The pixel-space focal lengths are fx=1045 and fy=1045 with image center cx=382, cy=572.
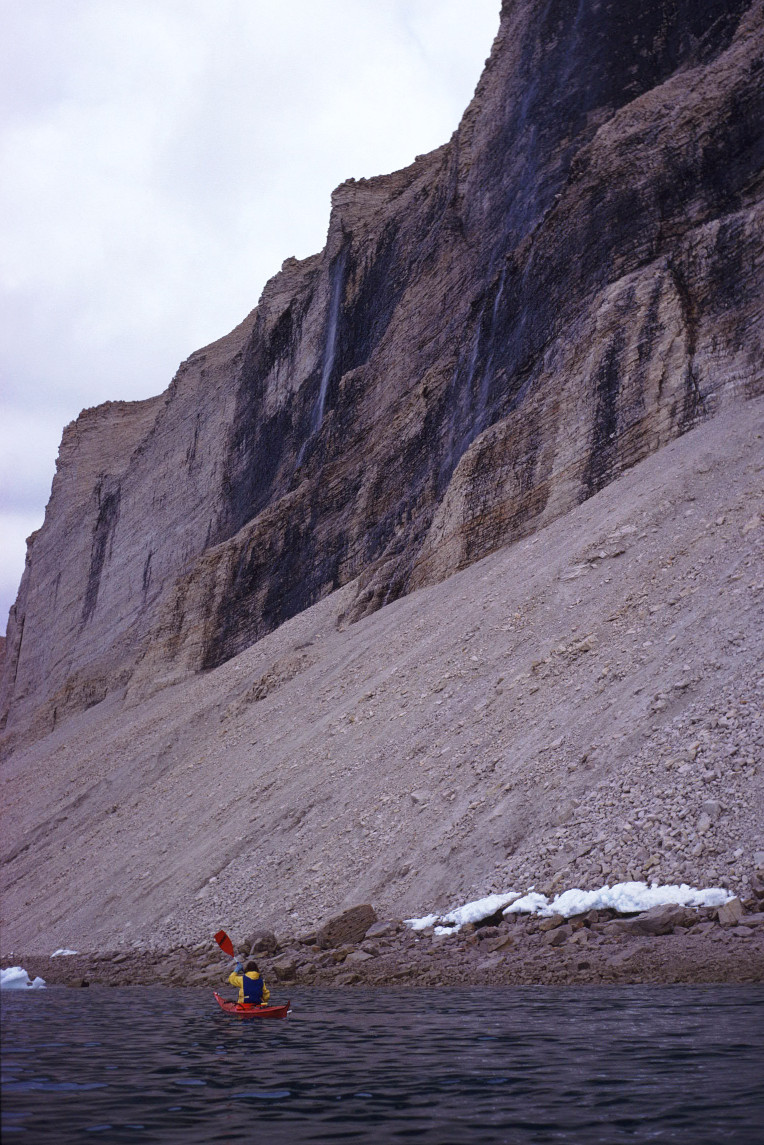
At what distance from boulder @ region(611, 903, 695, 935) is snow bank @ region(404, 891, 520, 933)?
2170 millimetres

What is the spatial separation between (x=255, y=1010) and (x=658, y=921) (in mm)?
4962

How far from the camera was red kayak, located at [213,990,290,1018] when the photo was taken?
12039mm

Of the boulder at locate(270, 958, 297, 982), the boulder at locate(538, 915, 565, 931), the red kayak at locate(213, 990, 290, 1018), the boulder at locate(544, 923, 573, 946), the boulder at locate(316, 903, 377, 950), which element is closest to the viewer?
the red kayak at locate(213, 990, 290, 1018)

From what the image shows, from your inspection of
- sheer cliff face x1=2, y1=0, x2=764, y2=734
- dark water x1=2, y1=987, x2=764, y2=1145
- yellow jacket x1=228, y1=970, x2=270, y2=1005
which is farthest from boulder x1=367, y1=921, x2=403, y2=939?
sheer cliff face x1=2, y1=0, x2=764, y2=734

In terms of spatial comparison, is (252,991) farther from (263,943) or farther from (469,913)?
(263,943)

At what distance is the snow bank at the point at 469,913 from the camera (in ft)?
48.9

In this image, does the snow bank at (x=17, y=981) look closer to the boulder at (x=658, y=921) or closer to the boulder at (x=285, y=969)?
the boulder at (x=285, y=969)

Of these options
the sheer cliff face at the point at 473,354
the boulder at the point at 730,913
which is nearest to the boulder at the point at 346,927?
the boulder at the point at 730,913

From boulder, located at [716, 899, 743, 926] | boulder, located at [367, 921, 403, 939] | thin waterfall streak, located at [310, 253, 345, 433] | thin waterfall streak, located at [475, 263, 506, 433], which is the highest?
thin waterfall streak, located at [310, 253, 345, 433]

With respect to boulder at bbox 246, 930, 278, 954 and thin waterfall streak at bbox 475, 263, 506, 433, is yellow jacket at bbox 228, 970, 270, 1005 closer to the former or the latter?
boulder at bbox 246, 930, 278, 954

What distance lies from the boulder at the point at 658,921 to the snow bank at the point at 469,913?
2.17 meters

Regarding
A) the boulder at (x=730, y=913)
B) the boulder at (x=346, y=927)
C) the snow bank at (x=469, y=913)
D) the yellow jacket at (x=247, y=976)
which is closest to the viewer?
the boulder at (x=730, y=913)

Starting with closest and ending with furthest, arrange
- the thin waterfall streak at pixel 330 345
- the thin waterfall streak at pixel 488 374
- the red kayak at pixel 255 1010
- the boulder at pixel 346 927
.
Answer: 1. the red kayak at pixel 255 1010
2. the boulder at pixel 346 927
3. the thin waterfall streak at pixel 488 374
4. the thin waterfall streak at pixel 330 345

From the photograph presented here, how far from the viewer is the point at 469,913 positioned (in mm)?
15164
